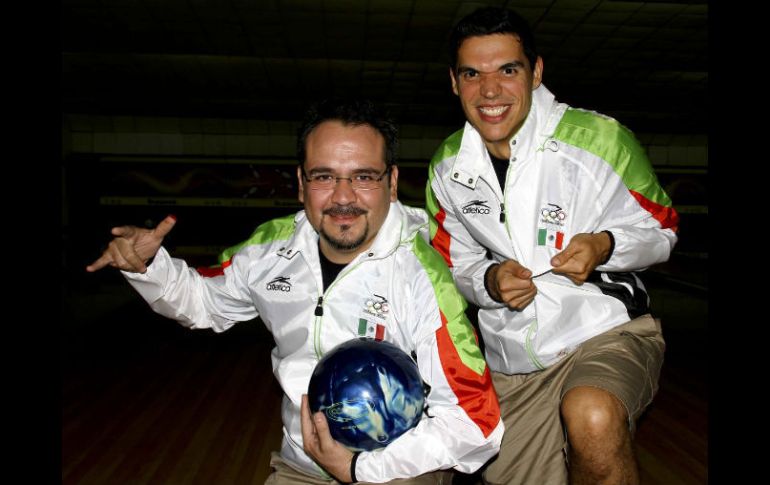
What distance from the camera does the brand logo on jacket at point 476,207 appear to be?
187 cm

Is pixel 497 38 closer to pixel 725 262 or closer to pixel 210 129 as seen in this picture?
pixel 725 262

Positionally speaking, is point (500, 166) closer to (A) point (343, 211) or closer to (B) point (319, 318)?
(A) point (343, 211)

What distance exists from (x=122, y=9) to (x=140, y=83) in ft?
9.15

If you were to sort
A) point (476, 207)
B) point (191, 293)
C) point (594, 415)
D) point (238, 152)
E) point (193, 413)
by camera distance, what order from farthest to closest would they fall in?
point (238, 152) → point (193, 413) → point (476, 207) → point (191, 293) → point (594, 415)

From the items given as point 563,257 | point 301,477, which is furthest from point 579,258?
point 301,477

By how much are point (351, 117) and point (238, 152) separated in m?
9.74

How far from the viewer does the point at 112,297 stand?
8.29 metres

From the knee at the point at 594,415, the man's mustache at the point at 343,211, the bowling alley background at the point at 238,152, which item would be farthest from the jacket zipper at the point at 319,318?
the bowling alley background at the point at 238,152

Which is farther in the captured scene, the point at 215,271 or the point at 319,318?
the point at 215,271

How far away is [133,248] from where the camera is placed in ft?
5.42

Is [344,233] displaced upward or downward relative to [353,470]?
upward

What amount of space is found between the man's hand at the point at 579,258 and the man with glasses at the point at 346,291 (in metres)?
0.28

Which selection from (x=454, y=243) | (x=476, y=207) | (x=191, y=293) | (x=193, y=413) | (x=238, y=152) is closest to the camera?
(x=191, y=293)

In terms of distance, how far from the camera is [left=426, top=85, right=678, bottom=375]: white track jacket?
5.75 feet
